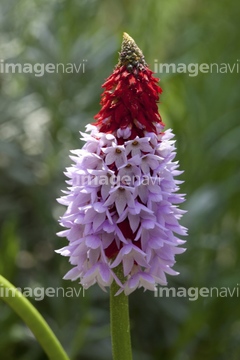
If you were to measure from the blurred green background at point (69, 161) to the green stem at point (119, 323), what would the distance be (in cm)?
131

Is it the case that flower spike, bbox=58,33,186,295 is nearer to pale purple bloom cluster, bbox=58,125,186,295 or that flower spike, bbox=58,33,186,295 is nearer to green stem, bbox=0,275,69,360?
pale purple bloom cluster, bbox=58,125,186,295

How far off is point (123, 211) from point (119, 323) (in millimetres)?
224

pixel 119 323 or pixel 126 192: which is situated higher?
pixel 126 192

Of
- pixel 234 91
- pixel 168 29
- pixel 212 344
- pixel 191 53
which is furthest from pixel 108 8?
pixel 212 344

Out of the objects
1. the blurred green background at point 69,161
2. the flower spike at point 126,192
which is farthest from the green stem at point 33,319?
the blurred green background at point 69,161

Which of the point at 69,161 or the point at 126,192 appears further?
the point at 69,161

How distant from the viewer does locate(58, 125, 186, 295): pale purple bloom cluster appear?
144cm

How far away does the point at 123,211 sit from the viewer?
144 centimetres

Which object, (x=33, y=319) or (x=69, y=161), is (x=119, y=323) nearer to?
(x=33, y=319)

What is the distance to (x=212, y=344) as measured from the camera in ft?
10.3

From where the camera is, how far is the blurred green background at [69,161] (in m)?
3.08

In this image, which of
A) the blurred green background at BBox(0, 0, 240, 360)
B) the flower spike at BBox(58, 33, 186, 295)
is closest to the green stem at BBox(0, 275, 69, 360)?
the flower spike at BBox(58, 33, 186, 295)

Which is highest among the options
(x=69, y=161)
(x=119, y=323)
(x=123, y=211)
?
(x=69, y=161)

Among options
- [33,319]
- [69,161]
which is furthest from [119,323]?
[69,161]
